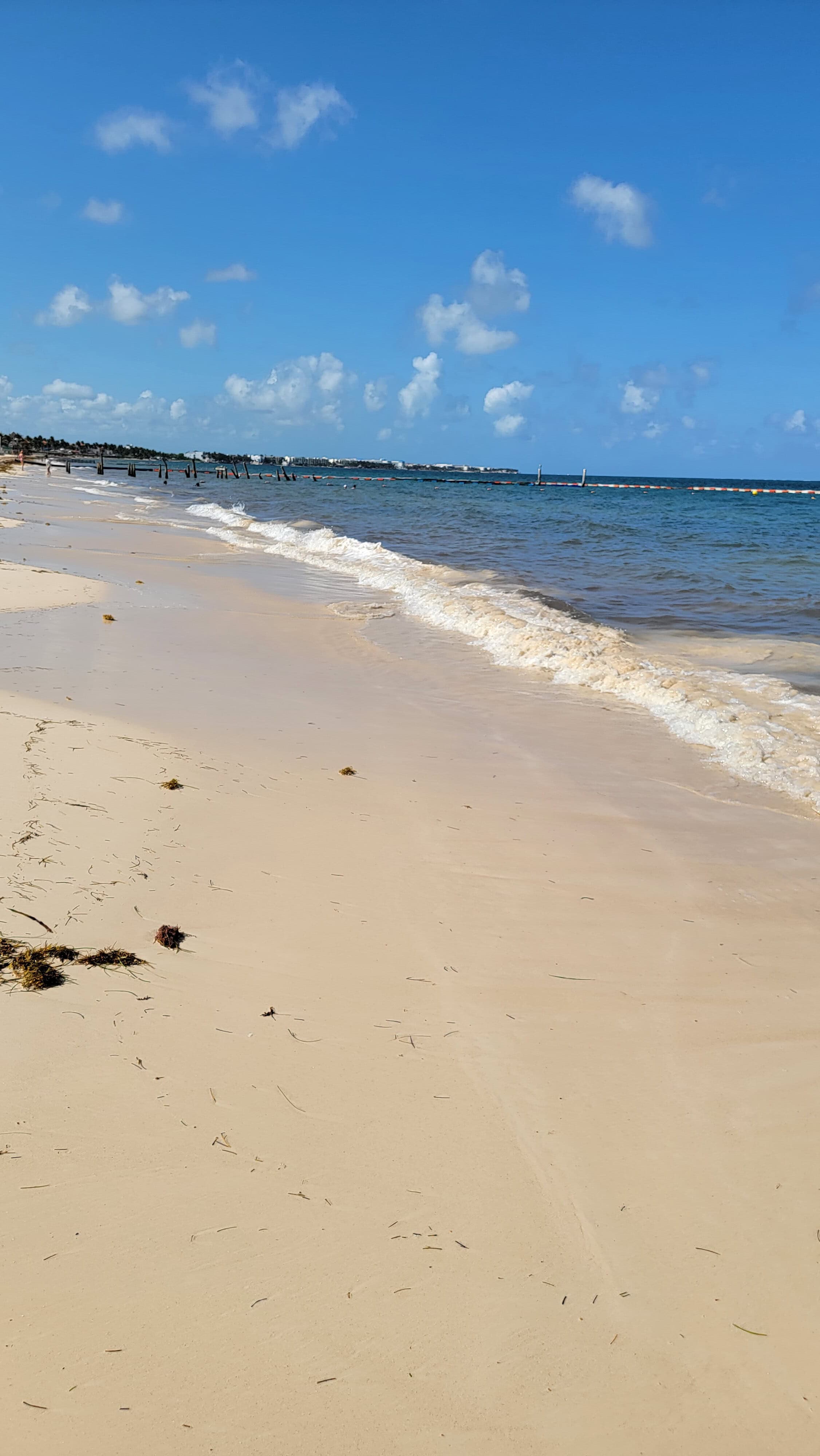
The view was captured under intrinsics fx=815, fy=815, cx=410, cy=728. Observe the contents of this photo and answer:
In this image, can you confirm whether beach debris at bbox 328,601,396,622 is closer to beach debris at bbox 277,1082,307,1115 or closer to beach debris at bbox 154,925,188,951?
beach debris at bbox 154,925,188,951

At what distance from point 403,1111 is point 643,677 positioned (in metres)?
5.74

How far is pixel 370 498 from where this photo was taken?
47.0m

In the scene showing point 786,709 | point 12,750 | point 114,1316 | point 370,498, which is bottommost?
point 114,1316

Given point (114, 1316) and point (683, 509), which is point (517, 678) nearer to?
point (114, 1316)

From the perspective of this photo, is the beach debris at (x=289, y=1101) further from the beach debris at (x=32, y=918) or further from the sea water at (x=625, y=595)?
the sea water at (x=625, y=595)

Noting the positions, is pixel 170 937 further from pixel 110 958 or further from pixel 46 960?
pixel 46 960

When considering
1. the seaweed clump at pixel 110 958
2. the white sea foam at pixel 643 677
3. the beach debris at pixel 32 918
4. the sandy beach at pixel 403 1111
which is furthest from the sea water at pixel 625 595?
the beach debris at pixel 32 918

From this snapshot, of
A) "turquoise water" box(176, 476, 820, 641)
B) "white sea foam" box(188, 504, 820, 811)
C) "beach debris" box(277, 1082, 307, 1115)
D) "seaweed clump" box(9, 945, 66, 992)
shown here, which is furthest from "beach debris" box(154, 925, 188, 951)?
"turquoise water" box(176, 476, 820, 641)

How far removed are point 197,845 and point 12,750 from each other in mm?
1503

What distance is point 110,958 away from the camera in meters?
2.87

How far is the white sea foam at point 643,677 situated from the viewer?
5.52 meters

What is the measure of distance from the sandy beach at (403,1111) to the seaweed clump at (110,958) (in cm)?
3

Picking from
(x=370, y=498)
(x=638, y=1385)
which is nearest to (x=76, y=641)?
(x=638, y=1385)

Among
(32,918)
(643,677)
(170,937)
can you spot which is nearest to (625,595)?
(643,677)
